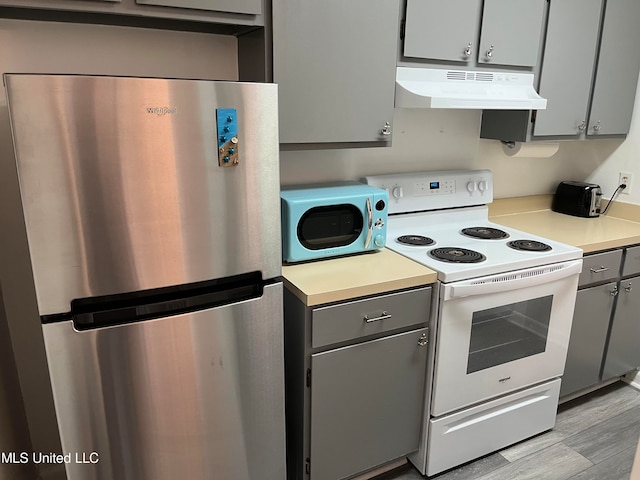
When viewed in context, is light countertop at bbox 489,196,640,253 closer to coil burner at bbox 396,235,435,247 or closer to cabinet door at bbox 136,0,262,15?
coil burner at bbox 396,235,435,247

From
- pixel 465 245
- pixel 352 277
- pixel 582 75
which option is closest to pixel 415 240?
pixel 465 245

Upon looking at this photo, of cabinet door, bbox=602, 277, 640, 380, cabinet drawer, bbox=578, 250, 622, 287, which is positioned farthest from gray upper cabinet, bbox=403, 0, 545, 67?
cabinet door, bbox=602, 277, 640, 380

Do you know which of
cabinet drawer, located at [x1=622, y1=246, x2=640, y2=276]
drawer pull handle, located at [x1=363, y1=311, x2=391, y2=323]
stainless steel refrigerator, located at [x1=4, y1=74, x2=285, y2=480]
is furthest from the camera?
cabinet drawer, located at [x1=622, y1=246, x2=640, y2=276]

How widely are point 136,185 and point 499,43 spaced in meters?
1.71

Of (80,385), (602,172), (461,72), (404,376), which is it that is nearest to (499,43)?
(461,72)

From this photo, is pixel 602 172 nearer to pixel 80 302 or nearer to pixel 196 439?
pixel 196 439

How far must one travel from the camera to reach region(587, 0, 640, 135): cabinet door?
8.24 ft

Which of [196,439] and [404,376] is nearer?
[196,439]

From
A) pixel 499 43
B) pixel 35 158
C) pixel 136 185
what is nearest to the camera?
pixel 35 158

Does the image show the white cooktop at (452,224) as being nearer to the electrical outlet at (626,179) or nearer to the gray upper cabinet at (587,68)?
the gray upper cabinet at (587,68)

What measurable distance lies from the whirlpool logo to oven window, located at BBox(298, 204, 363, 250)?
2.39 feet

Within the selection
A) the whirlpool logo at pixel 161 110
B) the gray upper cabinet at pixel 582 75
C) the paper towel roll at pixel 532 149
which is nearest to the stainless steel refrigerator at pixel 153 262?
the whirlpool logo at pixel 161 110

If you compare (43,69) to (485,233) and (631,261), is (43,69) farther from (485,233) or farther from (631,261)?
(631,261)

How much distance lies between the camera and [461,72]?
216 cm
